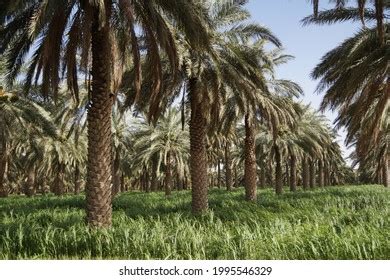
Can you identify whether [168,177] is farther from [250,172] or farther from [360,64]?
[360,64]

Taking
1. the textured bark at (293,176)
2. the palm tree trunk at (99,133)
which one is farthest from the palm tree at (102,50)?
the textured bark at (293,176)

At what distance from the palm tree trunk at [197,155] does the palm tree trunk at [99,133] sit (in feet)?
15.2

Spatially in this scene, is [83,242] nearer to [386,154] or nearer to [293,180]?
[293,180]

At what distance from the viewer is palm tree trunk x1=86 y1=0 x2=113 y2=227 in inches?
388

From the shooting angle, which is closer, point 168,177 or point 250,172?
point 250,172

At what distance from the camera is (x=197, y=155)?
47.8ft

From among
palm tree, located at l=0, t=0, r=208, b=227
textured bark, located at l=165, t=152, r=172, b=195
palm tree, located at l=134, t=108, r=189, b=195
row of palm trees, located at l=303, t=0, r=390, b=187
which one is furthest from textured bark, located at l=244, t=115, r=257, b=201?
palm tree, located at l=134, t=108, r=189, b=195

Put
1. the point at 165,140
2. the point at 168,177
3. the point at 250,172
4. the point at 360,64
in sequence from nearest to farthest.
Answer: the point at 360,64 < the point at 250,172 < the point at 168,177 < the point at 165,140

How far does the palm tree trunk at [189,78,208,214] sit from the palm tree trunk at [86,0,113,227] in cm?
462

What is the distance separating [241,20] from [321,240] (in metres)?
10.3

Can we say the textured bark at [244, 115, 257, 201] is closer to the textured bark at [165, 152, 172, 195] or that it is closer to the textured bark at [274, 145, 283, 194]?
the textured bark at [274, 145, 283, 194]

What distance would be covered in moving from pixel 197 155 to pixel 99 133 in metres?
5.14

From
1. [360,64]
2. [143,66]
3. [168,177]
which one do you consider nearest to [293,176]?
[168,177]

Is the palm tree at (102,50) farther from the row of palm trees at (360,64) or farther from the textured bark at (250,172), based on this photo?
the textured bark at (250,172)
